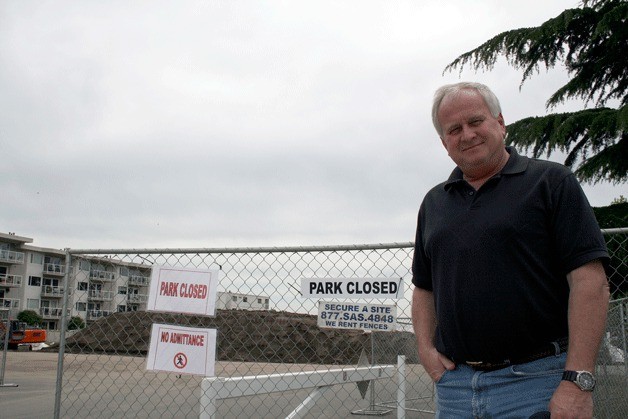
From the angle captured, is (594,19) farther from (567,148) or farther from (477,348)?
(477,348)

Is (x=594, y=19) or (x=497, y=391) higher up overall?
(x=594, y=19)

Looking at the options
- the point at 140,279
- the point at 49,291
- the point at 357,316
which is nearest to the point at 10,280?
the point at 49,291

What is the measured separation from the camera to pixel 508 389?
2154 millimetres

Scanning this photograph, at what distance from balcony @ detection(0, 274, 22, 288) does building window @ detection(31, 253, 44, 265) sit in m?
3.19

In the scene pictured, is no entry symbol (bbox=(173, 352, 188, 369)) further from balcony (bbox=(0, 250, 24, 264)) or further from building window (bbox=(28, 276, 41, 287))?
building window (bbox=(28, 276, 41, 287))

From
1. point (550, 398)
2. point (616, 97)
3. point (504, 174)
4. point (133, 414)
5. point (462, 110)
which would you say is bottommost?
point (133, 414)

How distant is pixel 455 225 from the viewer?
90.3 inches

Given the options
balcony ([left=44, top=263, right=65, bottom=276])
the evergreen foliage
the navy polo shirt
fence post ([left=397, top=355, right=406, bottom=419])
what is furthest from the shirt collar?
balcony ([left=44, top=263, right=65, bottom=276])

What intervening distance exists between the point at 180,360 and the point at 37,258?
230 ft

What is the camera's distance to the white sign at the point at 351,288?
13.0 ft

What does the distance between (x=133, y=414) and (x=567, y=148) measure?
8.48 metres

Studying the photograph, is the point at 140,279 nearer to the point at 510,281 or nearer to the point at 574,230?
the point at 510,281

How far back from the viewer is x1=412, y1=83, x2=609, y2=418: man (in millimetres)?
A: 2020

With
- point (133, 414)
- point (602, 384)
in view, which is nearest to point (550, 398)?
point (602, 384)
